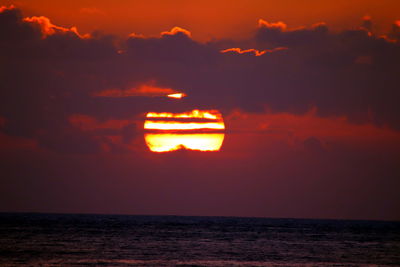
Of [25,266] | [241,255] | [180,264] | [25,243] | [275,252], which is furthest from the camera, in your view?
[25,243]

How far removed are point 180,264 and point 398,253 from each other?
26571 millimetres

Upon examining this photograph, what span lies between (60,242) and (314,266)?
3007 cm

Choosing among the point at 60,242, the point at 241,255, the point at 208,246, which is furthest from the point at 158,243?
the point at 241,255

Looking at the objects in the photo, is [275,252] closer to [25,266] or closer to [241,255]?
[241,255]

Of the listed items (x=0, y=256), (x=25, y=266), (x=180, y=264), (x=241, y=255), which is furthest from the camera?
(x=241, y=255)

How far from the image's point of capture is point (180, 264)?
46.9 metres

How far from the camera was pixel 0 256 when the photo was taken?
50188 millimetres

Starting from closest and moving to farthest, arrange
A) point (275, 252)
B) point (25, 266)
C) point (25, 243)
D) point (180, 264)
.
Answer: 1. point (25, 266)
2. point (180, 264)
3. point (275, 252)
4. point (25, 243)

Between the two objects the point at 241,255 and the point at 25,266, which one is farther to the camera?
the point at 241,255

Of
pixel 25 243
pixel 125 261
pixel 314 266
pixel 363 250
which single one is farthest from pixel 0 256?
pixel 363 250

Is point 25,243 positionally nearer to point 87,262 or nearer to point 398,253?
point 87,262

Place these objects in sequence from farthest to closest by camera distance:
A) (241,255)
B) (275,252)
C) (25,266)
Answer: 1. (275,252)
2. (241,255)
3. (25,266)

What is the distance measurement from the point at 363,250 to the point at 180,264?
27348 millimetres

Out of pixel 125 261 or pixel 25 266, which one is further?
pixel 125 261
